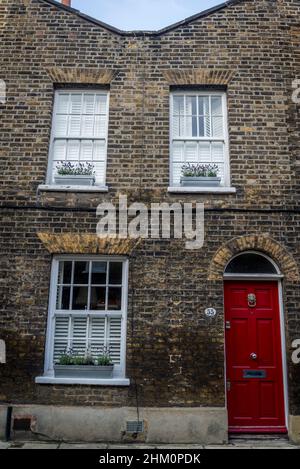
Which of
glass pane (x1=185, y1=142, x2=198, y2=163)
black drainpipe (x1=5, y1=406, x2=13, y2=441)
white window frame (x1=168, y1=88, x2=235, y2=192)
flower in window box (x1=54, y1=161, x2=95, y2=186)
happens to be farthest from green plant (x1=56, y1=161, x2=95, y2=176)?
black drainpipe (x1=5, y1=406, x2=13, y2=441)

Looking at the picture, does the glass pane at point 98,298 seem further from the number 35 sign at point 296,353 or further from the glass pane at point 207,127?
the glass pane at point 207,127

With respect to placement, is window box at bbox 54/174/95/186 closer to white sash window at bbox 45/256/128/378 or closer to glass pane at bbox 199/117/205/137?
white sash window at bbox 45/256/128/378

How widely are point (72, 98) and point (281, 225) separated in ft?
15.7

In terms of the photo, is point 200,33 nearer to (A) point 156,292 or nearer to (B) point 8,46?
(B) point 8,46

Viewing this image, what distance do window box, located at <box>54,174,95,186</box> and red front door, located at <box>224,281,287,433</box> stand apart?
3.20 m

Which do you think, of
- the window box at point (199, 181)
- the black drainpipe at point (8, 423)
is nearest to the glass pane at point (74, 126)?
the window box at point (199, 181)

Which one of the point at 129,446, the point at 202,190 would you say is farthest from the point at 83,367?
the point at 202,190

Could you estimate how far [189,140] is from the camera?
8523mm

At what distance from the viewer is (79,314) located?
25.1 feet

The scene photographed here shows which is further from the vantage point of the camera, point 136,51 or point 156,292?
point 136,51

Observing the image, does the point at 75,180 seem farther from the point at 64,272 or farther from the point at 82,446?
the point at 82,446

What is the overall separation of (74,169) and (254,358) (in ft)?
15.5

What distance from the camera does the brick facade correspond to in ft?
24.2
